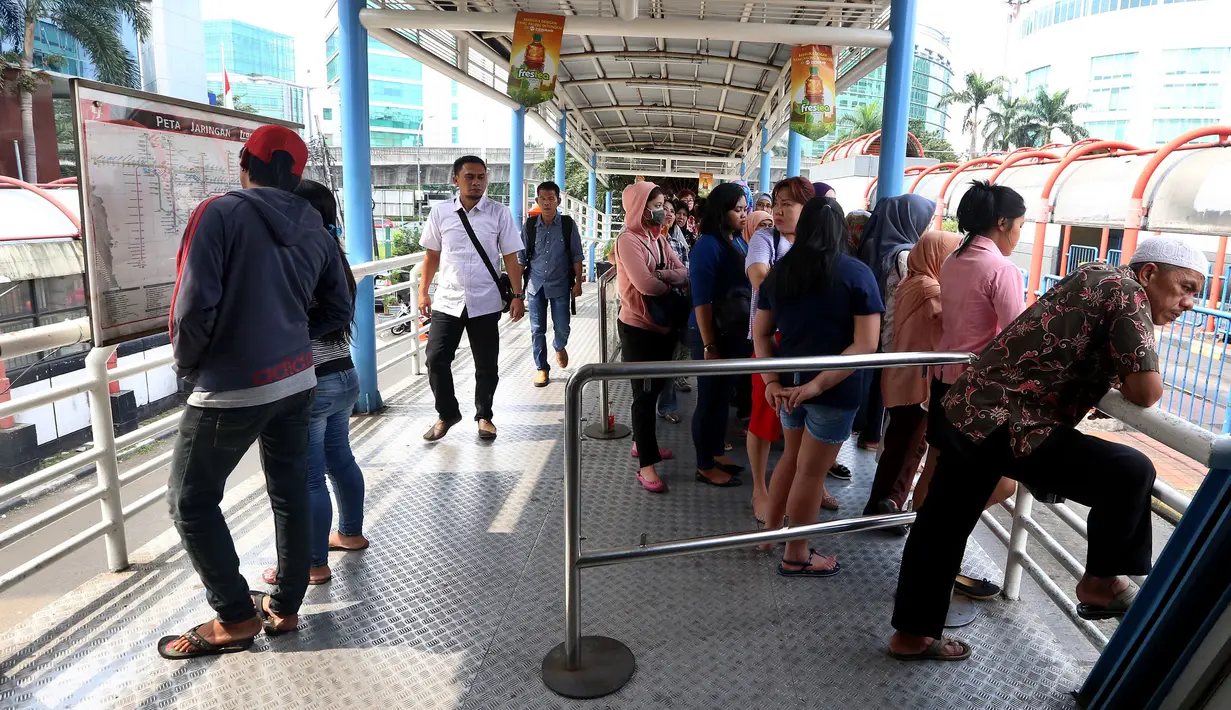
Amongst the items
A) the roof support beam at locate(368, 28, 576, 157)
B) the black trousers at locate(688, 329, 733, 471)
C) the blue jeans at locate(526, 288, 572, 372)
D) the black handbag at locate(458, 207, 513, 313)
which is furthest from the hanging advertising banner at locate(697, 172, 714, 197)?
the black trousers at locate(688, 329, 733, 471)

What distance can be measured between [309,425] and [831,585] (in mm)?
2132

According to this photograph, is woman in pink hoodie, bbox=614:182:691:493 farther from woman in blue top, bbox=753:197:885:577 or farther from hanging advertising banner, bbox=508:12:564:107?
hanging advertising banner, bbox=508:12:564:107

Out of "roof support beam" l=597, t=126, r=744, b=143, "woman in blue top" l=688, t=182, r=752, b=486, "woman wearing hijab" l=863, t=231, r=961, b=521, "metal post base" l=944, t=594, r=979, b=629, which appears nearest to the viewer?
"metal post base" l=944, t=594, r=979, b=629

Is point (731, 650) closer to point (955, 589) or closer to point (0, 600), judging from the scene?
point (955, 589)

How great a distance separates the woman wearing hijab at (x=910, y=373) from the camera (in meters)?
3.27

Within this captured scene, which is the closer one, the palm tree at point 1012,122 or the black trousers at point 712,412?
the black trousers at point 712,412

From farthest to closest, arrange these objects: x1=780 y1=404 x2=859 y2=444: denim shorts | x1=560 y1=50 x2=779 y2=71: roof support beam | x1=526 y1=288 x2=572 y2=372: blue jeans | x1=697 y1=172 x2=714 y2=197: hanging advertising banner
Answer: x1=697 y1=172 x2=714 y2=197: hanging advertising banner < x1=560 y1=50 x2=779 y2=71: roof support beam < x1=526 y1=288 x2=572 y2=372: blue jeans < x1=780 y1=404 x2=859 y2=444: denim shorts

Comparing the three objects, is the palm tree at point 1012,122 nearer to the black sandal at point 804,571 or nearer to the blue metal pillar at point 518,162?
the blue metal pillar at point 518,162

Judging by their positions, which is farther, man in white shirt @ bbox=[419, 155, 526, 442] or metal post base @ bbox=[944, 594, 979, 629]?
man in white shirt @ bbox=[419, 155, 526, 442]

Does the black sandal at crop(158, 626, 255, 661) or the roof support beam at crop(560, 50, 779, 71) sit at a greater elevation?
the roof support beam at crop(560, 50, 779, 71)

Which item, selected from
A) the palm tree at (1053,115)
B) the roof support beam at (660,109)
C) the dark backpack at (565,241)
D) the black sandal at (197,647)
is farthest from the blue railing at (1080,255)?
the palm tree at (1053,115)

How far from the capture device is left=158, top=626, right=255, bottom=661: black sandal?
2.48 m

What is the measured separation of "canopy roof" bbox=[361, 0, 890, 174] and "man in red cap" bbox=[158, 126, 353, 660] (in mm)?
3434

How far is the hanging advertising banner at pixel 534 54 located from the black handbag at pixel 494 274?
193 centimetres
